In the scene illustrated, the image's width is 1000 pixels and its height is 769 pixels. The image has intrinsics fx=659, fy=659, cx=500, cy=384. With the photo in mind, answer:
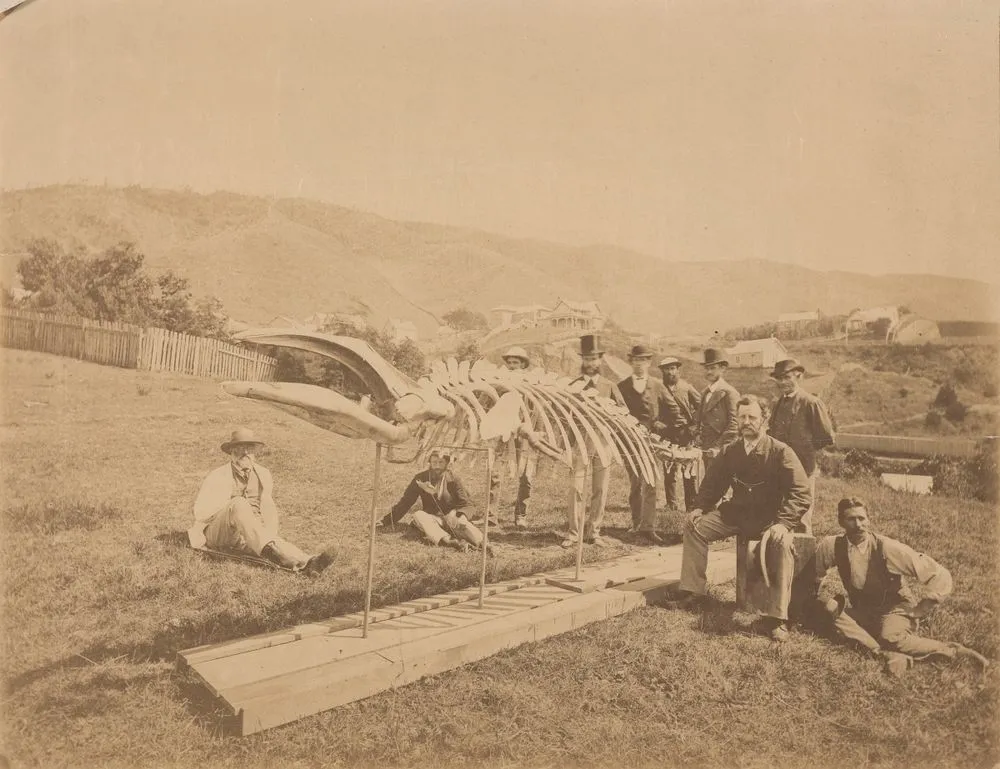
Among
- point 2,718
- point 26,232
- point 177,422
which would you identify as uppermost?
point 26,232

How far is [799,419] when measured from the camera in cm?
487

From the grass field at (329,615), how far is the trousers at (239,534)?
18 cm

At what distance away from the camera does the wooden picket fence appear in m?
4.39

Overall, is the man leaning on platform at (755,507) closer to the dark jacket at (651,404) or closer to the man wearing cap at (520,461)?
the man wearing cap at (520,461)

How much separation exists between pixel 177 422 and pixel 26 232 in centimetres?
159

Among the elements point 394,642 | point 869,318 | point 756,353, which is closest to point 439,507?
point 394,642

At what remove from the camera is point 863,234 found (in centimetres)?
463

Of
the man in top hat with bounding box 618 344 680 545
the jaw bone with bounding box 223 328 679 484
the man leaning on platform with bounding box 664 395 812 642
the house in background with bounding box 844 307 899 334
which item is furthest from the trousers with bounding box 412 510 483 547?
the house in background with bounding box 844 307 899 334

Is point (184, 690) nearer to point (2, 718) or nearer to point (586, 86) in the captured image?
point (2, 718)

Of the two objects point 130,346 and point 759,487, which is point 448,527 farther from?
point 130,346

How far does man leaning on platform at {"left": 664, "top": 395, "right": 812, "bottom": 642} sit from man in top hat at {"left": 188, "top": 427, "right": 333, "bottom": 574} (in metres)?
2.51

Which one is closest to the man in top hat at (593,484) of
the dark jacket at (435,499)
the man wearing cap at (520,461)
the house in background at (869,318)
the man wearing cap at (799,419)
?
the man wearing cap at (520,461)

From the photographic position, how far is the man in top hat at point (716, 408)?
5.86 metres

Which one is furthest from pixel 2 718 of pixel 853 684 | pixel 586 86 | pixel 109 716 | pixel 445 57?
pixel 586 86
